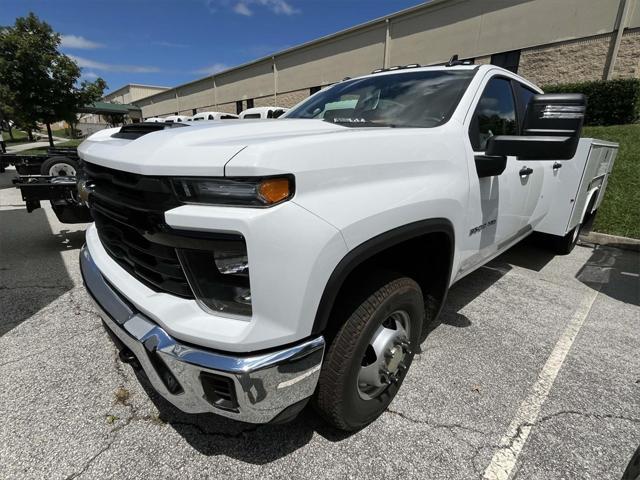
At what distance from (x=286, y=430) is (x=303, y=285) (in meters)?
1.08

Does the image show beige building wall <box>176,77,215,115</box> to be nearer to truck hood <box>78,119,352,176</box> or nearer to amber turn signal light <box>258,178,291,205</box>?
truck hood <box>78,119,352,176</box>

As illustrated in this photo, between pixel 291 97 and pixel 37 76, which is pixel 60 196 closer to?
pixel 37 76

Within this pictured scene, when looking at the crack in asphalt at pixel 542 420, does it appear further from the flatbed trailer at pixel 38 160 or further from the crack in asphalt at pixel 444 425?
the flatbed trailer at pixel 38 160

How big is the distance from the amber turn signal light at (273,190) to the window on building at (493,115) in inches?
56.5

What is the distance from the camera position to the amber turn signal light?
4.07 feet

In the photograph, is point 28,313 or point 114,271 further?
point 28,313

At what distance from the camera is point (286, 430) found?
1.94 m

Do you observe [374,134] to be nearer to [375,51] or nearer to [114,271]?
[114,271]

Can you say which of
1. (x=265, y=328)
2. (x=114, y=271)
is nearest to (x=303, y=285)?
(x=265, y=328)

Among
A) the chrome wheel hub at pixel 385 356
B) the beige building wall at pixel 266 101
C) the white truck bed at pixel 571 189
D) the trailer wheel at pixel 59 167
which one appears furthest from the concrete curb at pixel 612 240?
the beige building wall at pixel 266 101

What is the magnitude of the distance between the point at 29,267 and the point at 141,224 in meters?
3.63

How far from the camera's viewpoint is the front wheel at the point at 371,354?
5.27 ft

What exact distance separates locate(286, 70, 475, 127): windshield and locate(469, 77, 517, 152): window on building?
19 centimetres

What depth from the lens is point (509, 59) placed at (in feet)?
52.6
